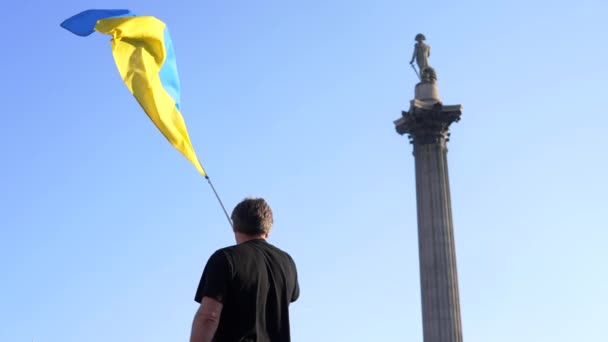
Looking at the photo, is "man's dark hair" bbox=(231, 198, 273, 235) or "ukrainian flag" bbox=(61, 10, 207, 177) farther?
"ukrainian flag" bbox=(61, 10, 207, 177)

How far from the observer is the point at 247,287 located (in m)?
5.61

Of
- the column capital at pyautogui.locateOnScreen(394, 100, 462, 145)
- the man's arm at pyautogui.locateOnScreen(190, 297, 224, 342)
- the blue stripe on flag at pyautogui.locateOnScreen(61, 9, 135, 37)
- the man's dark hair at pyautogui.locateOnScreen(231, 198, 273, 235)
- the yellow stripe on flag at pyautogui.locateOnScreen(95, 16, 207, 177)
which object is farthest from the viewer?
the column capital at pyautogui.locateOnScreen(394, 100, 462, 145)

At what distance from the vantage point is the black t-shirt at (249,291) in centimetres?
549

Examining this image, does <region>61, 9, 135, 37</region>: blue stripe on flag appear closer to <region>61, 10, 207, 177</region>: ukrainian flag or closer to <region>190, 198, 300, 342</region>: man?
<region>61, 10, 207, 177</region>: ukrainian flag

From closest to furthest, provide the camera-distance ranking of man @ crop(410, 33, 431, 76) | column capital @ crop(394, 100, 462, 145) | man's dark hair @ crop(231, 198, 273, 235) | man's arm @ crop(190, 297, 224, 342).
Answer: man's arm @ crop(190, 297, 224, 342), man's dark hair @ crop(231, 198, 273, 235), column capital @ crop(394, 100, 462, 145), man @ crop(410, 33, 431, 76)

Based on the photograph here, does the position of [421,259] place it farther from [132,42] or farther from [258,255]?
[258,255]

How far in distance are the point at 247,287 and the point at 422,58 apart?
29284 millimetres

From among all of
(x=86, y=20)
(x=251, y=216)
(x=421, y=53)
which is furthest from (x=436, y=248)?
(x=251, y=216)

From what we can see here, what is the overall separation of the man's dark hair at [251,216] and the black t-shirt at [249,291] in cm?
8

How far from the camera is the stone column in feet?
96.2

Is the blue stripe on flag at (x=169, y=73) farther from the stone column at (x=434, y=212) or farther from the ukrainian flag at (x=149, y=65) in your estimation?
the stone column at (x=434, y=212)

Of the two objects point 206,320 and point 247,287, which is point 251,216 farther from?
point 206,320

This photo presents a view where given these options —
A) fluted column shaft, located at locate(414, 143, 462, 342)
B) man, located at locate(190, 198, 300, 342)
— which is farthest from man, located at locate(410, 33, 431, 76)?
man, located at locate(190, 198, 300, 342)

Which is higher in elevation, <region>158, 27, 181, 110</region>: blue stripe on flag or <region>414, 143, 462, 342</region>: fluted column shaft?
<region>414, 143, 462, 342</region>: fluted column shaft
